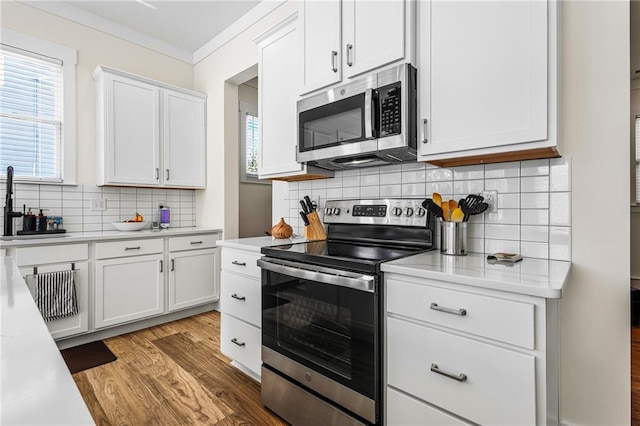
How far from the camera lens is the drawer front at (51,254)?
2369 millimetres

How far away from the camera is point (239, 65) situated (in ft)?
10.7

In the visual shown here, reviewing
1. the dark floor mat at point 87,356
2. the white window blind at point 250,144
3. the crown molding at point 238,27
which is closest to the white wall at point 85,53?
the crown molding at point 238,27

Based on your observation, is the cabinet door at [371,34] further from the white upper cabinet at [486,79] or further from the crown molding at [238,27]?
the crown molding at [238,27]

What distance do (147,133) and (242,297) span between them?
2115 millimetres

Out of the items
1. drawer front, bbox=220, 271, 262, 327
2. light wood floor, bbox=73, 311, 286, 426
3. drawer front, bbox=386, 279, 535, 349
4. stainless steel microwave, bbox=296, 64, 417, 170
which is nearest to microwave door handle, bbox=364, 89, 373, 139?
stainless steel microwave, bbox=296, 64, 417, 170

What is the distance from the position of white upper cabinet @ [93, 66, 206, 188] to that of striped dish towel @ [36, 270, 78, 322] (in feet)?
Result: 3.07

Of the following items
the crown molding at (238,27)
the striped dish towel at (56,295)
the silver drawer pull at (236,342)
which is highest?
the crown molding at (238,27)

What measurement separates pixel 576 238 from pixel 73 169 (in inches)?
148

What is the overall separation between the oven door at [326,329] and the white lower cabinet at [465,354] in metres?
0.08

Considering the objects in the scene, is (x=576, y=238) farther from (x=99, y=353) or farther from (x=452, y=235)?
(x=99, y=353)

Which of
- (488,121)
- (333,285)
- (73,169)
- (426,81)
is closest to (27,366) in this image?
(333,285)

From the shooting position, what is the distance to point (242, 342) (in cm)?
211

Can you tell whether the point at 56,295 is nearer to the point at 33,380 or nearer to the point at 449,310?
the point at 33,380

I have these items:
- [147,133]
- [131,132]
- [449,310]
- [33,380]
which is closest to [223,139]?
[147,133]
